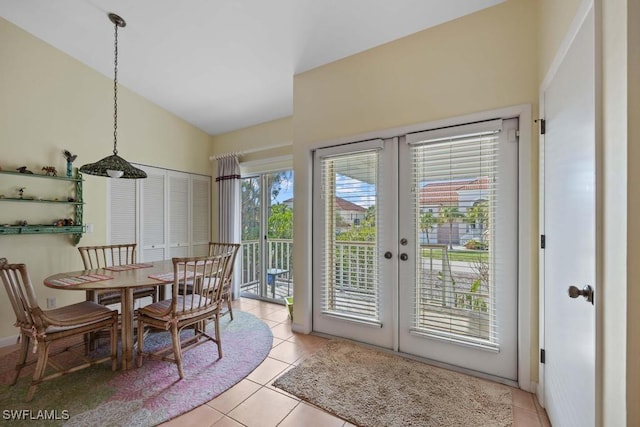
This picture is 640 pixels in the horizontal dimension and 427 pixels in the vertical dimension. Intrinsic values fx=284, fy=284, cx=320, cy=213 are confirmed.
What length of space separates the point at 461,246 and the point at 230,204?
332 cm

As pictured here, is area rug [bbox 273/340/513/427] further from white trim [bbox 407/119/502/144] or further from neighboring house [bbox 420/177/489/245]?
white trim [bbox 407/119/502/144]

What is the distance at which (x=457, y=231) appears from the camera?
2.29 metres

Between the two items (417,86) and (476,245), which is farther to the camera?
(417,86)

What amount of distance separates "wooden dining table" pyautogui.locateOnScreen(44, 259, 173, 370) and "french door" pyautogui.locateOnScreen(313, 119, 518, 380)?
5.09ft

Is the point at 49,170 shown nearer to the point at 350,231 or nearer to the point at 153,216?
the point at 153,216

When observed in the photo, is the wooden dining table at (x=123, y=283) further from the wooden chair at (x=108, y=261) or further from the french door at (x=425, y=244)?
the french door at (x=425, y=244)

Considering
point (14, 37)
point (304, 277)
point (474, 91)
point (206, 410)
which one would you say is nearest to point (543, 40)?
point (474, 91)

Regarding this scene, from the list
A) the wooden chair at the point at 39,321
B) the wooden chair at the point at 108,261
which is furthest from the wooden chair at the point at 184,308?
the wooden chair at the point at 108,261

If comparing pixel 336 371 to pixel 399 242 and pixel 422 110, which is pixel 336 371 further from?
pixel 422 110

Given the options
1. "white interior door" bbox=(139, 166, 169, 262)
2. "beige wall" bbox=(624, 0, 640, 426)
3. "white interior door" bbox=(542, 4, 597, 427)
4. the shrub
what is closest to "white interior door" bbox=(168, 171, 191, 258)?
"white interior door" bbox=(139, 166, 169, 262)

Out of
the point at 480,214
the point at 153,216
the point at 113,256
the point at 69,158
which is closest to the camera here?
the point at 480,214

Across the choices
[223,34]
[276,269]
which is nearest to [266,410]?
[276,269]

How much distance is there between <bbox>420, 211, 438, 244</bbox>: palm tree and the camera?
7.86 feet

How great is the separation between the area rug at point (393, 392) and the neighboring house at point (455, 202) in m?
1.05
